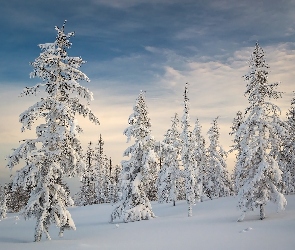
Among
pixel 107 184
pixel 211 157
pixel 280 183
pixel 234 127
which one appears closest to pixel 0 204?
pixel 107 184

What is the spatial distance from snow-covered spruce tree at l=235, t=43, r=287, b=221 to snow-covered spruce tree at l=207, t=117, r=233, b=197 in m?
26.9

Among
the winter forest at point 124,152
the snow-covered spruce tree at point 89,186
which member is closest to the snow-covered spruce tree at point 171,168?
the winter forest at point 124,152

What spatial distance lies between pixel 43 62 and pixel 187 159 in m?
21.5

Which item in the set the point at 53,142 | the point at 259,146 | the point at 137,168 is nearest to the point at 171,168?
the point at 137,168

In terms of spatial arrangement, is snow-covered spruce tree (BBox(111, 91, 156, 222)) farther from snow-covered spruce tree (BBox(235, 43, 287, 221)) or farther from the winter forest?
snow-covered spruce tree (BBox(235, 43, 287, 221))

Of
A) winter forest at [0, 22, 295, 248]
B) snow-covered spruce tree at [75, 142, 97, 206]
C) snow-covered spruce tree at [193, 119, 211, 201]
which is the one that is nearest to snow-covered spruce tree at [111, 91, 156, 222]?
winter forest at [0, 22, 295, 248]

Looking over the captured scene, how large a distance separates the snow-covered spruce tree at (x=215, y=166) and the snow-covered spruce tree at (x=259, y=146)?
26.9 m

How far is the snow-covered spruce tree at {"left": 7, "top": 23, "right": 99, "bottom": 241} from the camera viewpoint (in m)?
18.1

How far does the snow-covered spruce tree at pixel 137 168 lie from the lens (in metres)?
32.8

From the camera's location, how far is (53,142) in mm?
18766

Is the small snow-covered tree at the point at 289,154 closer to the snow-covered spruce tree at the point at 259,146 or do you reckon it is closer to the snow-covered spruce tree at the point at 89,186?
the snow-covered spruce tree at the point at 259,146

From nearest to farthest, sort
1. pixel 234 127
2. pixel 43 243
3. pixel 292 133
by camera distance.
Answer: pixel 43 243 → pixel 292 133 → pixel 234 127

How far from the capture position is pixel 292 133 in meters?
45.2

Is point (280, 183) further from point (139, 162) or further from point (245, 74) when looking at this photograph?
point (139, 162)
